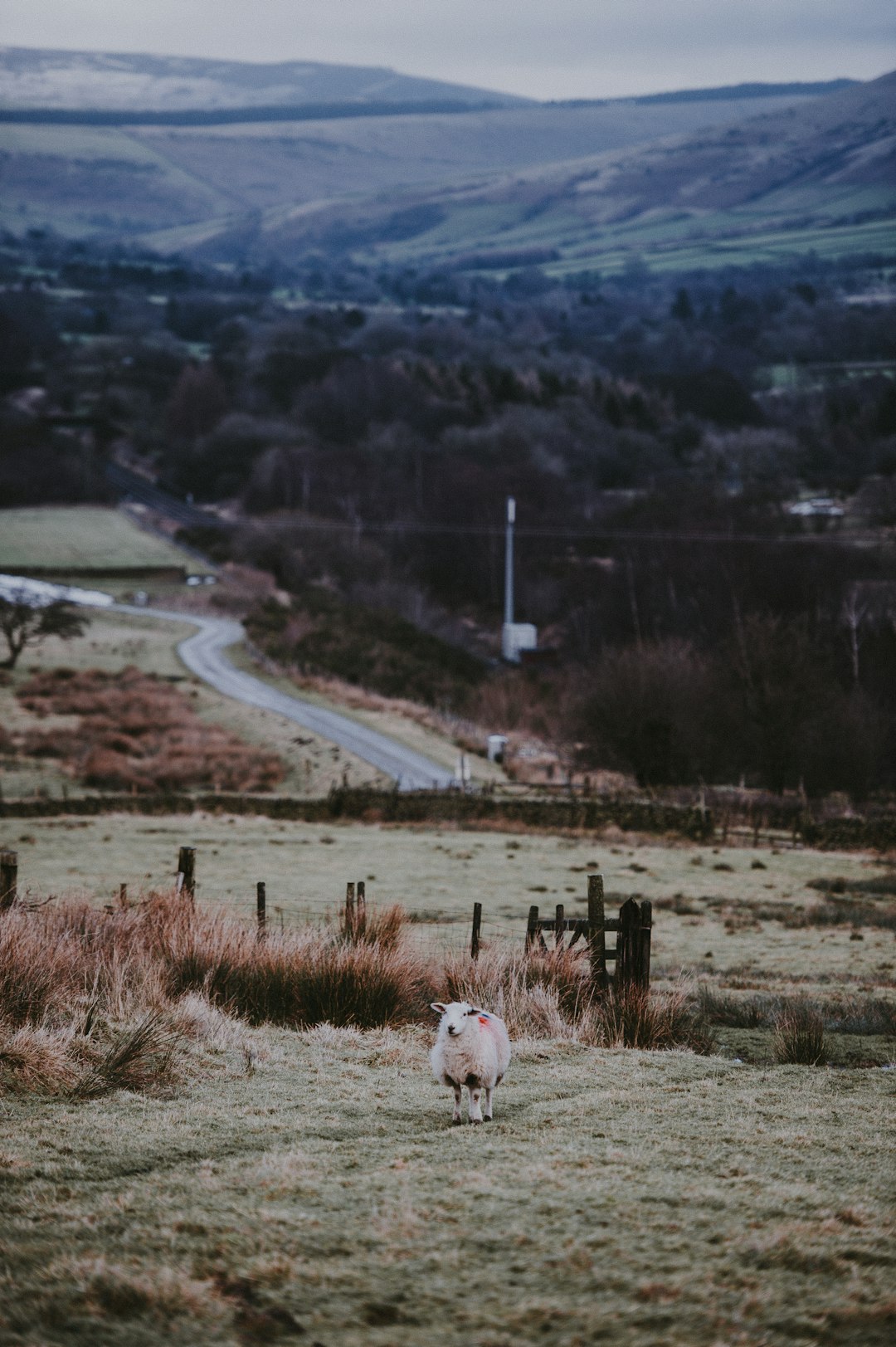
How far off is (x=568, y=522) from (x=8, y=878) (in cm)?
11578

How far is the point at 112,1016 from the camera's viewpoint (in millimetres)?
10547

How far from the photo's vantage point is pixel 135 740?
178 feet

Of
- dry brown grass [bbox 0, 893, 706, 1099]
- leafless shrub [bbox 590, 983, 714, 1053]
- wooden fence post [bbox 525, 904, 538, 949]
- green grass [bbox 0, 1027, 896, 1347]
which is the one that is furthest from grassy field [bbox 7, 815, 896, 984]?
green grass [bbox 0, 1027, 896, 1347]

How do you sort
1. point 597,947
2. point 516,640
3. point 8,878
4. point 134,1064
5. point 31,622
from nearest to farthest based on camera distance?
point 134,1064, point 597,947, point 8,878, point 31,622, point 516,640

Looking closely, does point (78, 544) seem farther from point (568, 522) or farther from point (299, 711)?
point (299, 711)

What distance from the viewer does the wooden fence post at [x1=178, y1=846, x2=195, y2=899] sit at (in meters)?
16.1

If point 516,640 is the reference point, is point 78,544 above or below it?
above

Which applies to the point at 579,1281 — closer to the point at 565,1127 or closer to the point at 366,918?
the point at 565,1127

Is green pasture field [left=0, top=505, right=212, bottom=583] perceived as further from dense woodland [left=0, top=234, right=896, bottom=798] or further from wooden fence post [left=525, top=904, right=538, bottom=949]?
wooden fence post [left=525, top=904, right=538, bottom=949]

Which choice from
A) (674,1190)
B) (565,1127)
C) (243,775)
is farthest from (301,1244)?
(243,775)

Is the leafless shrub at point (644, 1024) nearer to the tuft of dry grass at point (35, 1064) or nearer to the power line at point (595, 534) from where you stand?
the tuft of dry grass at point (35, 1064)

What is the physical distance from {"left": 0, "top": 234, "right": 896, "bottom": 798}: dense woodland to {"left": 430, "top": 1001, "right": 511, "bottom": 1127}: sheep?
47.7 m

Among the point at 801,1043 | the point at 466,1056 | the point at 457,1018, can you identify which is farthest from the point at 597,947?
the point at 457,1018

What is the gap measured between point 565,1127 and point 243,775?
1658 inches
